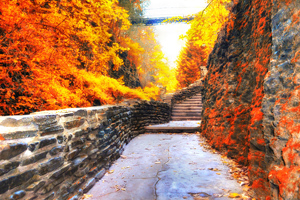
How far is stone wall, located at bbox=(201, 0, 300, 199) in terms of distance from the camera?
4.63 ft

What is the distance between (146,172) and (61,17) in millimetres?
5048

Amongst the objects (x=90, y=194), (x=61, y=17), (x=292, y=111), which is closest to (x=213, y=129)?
(x=292, y=111)

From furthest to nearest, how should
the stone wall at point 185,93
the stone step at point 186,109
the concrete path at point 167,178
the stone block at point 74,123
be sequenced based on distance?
1. the stone wall at point 185,93
2. the stone step at point 186,109
3. the concrete path at point 167,178
4. the stone block at point 74,123

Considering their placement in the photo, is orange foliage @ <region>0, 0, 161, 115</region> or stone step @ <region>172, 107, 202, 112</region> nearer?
orange foliage @ <region>0, 0, 161, 115</region>

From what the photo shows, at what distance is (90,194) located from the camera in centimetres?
224

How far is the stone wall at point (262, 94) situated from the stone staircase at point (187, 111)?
6.42m

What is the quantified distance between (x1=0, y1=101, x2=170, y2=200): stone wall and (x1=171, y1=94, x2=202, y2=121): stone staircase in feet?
27.0

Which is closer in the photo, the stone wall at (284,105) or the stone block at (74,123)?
the stone wall at (284,105)

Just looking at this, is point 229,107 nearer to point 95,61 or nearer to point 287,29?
point 287,29

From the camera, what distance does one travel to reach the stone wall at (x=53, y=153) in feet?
4.20

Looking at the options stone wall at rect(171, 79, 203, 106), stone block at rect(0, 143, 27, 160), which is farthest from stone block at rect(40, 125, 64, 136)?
stone wall at rect(171, 79, 203, 106)

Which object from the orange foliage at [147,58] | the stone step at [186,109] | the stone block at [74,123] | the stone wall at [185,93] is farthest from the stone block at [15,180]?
the orange foliage at [147,58]

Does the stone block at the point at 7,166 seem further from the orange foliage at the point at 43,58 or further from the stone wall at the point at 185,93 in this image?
the stone wall at the point at 185,93

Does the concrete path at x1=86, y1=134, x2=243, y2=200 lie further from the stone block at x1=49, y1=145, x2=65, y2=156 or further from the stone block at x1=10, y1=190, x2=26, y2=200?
the stone block at x1=10, y1=190, x2=26, y2=200
